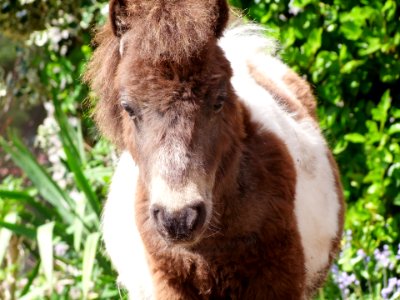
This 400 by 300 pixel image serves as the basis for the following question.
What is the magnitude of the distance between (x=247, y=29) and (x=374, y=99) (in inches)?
58.6

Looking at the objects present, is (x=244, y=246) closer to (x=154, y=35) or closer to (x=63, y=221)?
(x=154, y=35)

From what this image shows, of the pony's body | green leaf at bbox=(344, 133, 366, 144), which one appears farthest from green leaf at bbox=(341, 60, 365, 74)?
Result: the pony's body

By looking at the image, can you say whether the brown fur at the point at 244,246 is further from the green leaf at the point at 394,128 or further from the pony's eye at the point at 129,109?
the green leaf at the point at 394,128

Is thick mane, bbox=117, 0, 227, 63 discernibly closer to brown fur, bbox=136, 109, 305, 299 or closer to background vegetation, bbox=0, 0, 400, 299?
brown fur, bbox=136, 109, 305, 299

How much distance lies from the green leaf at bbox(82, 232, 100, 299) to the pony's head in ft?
5.04

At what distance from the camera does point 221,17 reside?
3.23m

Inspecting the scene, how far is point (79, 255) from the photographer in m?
5.56

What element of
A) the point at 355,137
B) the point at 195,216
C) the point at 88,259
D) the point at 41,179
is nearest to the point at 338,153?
the point at 355,137

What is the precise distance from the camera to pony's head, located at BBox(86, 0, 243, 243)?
291 cm

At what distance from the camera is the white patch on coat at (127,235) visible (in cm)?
369

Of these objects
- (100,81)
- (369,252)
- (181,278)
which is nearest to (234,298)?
(181,278)

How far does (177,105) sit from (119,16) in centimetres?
47

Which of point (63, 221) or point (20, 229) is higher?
point (20, 229)

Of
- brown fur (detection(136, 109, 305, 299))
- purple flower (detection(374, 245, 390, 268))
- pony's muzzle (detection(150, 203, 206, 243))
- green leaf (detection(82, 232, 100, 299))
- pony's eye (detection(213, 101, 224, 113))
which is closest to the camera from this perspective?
pony's muzzle (detection(150, 203, 206, 243))
